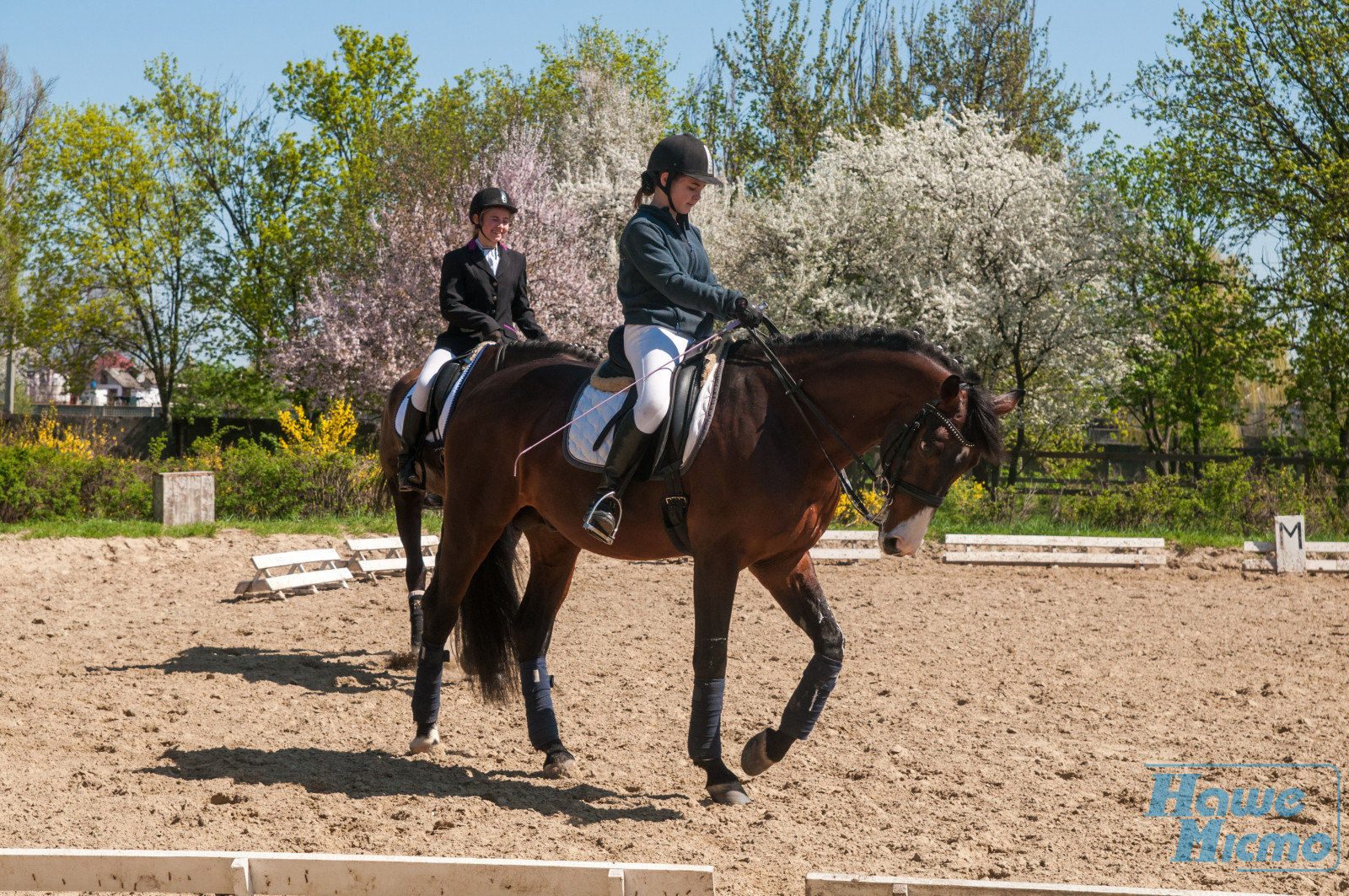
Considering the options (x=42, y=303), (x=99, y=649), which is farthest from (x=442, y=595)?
(x=42, y=303)

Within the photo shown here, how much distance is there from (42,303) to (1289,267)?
29214mm

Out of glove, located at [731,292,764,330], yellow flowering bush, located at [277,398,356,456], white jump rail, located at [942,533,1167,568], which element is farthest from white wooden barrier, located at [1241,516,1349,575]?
yellow flowering bush, located at [277,398,356,456]

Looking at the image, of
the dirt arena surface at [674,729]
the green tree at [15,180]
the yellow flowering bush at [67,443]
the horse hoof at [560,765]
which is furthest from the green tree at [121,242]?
the horse hoof at [560,765]

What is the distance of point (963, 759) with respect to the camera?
502cm

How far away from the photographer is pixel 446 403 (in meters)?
5.94

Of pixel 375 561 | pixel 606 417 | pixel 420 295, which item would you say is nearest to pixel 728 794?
pixel 606 417

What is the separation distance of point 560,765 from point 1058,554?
852 centimetres

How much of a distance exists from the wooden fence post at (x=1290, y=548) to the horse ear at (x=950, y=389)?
910 centimetres

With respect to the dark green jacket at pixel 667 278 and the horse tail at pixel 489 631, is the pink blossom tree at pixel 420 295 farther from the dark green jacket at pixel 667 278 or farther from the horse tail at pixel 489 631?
the dark green jacket at pixel 667 278

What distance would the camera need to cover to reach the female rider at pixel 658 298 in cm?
435

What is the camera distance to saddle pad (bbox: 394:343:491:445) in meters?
5.84

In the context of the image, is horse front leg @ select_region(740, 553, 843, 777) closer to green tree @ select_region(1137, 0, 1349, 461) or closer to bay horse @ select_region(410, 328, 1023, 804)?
bay horse @ select_region(410, 328, 1023, 804)

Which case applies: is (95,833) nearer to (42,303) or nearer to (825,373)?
(825,373)

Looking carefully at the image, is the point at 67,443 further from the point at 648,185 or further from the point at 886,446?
the point at 886,446
